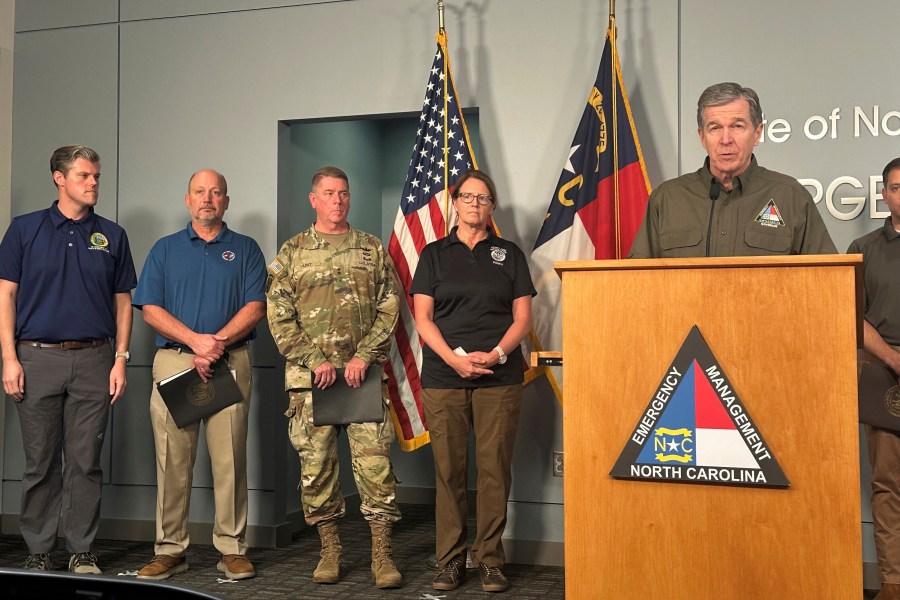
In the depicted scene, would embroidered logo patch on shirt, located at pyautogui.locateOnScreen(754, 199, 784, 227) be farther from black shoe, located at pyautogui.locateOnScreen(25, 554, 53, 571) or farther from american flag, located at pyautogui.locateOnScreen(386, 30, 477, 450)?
black shoe, located at pyautogui.locateOnScreen(25, 554, 53, 571)

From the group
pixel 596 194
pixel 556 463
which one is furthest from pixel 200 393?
pixel 596 194

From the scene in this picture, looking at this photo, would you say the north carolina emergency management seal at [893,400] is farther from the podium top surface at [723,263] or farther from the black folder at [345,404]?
the black folder at [345,404]

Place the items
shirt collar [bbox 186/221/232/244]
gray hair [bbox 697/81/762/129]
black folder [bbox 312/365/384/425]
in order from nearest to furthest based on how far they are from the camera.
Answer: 1. gray hair [bbox 697/81/762/129]
2. black folder [bbox 312/365/384/425]
3. shirt collar [bbox 186/221/232/244]

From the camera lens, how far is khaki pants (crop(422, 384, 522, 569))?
3.94 metres

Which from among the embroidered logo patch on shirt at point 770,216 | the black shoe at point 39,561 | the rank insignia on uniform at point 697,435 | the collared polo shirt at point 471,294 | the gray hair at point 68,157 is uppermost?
the gray hair at point 68,157

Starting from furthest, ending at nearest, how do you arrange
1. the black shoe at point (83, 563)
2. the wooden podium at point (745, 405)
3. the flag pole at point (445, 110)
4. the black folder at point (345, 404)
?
the flag pole at point (445, 110)
the black shoe at point (83, 563)
the black folder at point (345, 404)
the wooden podium at point (745, 405)

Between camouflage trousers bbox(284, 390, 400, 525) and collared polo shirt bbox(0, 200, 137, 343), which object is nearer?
camouflage trousers bbox(284, 390, 400, 525)

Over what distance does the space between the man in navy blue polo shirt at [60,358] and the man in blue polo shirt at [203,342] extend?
0.83 feet

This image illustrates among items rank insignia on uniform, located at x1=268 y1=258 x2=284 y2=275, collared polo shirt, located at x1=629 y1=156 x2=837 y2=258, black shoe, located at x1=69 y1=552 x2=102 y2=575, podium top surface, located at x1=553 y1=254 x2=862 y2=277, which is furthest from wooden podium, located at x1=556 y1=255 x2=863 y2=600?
black shoe, located at x1=69 y1=552 x2=102 y2=575

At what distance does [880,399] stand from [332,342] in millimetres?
2306

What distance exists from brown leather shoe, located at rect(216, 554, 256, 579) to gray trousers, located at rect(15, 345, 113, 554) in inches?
24.5

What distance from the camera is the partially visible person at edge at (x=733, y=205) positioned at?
8.39 feet

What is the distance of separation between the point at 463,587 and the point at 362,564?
0.66 m

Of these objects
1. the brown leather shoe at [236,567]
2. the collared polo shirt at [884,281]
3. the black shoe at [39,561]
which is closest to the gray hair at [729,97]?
the collared polo shirt at [884,281]
